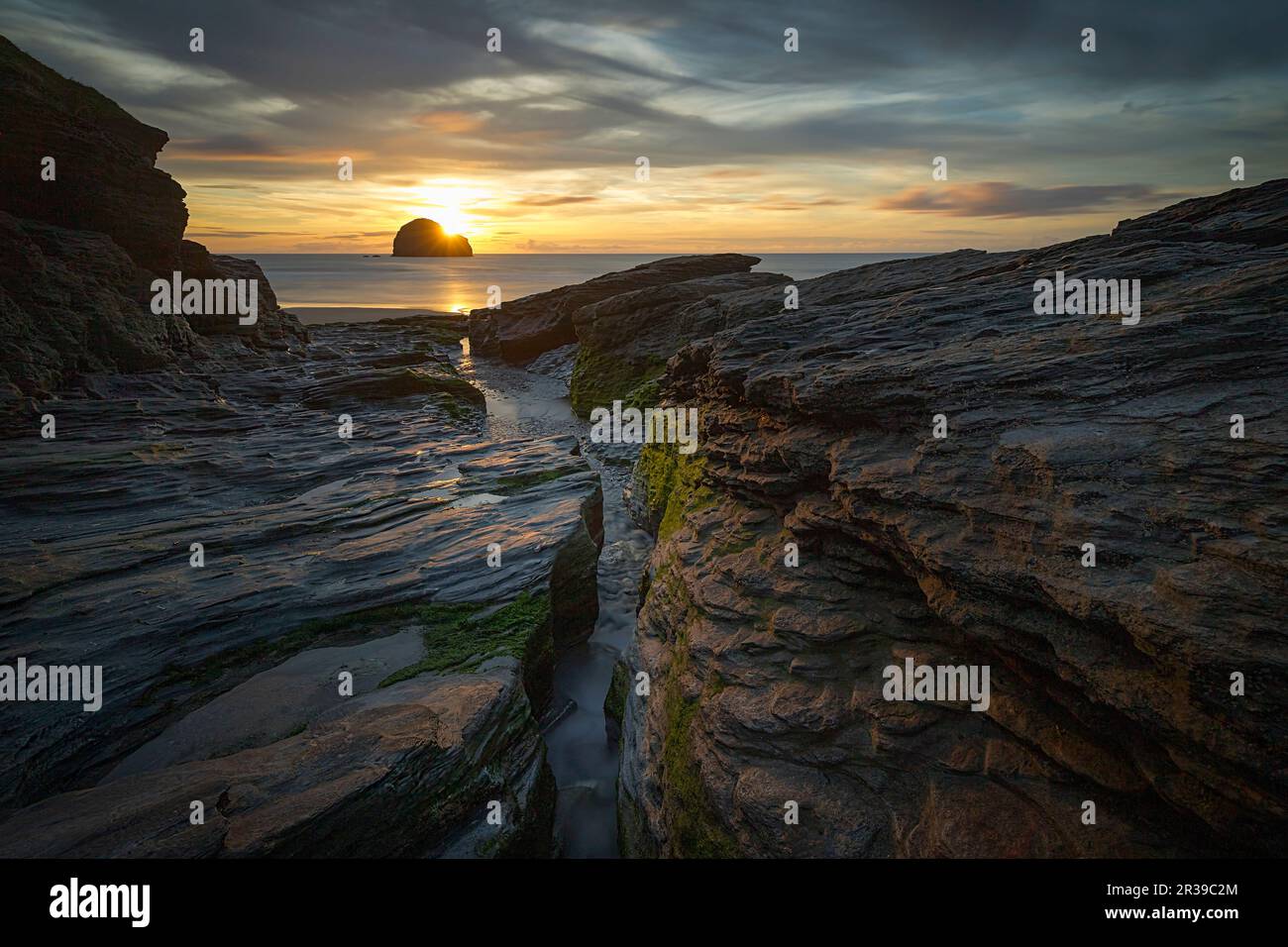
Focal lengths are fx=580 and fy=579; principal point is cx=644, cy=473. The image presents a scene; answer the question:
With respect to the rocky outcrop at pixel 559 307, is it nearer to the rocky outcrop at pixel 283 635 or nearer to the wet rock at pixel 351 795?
the rocky outcrop at pixel 283 635

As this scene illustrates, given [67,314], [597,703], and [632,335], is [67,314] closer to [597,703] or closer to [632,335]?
[632,335]

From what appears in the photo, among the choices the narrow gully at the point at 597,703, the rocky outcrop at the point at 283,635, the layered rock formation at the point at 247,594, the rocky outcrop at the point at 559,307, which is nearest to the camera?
the rocky outcrop at the point at 283,635

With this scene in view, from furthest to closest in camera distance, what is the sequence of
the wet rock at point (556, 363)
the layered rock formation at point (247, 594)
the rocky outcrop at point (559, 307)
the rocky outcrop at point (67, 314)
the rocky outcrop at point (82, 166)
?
the wet rock at point (556, 363)
the rocky outcrop at point (559, 307)
the rocky outcrop at point (82, 166)
the rocky outcrop at point (67, 314)
the layered rock formation at point (247, 594)

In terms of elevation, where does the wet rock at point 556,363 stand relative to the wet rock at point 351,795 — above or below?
above

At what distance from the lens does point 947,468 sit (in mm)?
5387

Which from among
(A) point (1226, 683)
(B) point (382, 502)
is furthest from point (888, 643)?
(B) point (382, 502)

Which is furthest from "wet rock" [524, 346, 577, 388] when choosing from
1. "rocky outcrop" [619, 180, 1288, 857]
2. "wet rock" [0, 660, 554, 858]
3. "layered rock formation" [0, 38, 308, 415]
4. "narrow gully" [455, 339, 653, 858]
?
"wet rock" [0, 660, 554, 858]

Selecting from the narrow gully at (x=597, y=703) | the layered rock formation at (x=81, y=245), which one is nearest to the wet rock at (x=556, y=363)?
the layered rock formation at (x=81, y=245)

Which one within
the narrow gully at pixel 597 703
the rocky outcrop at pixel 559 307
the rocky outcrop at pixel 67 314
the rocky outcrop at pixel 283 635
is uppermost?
the rocky outcrop at pixel 559 307

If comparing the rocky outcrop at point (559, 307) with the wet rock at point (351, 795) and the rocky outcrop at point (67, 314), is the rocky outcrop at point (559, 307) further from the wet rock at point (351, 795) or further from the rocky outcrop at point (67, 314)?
the wet rock at point (351, 795)

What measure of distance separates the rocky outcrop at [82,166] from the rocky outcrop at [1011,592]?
29248 mm

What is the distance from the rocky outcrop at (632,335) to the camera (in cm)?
2770

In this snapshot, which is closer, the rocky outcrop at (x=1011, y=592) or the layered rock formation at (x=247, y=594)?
the rocky outcrop at (x=1011, y=592)

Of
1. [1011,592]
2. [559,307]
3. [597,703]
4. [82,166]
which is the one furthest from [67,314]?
[559,307]
